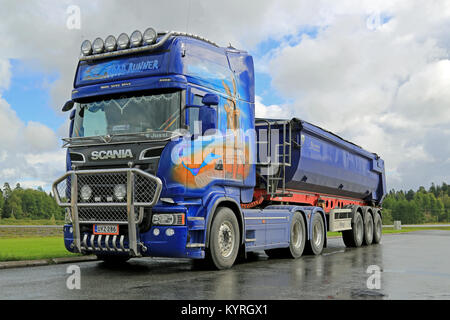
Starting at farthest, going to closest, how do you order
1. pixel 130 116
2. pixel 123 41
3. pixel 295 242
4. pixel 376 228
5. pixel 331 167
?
pixel 376 228 < pixel 331 167 < pixel 295 242 < pixel 123 41 < pixel 130 116

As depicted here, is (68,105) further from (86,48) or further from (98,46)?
(98,46)

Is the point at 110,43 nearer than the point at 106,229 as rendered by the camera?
No

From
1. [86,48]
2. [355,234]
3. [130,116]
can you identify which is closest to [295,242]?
[355,234]

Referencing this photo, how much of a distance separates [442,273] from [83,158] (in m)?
7.20

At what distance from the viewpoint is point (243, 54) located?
11266mm

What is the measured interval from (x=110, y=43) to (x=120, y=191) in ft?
9.96

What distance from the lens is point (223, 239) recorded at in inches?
388

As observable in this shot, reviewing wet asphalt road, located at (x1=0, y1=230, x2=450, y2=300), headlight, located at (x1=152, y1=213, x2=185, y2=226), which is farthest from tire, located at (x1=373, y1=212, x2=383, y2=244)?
headlight, located at (x1=152, y1=213, x2=185, y2=226)

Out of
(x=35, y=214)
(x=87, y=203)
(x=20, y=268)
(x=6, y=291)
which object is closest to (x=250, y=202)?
(x=87, y=203)

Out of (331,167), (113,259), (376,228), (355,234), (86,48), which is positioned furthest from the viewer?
(376,228)

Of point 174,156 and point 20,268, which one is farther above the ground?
point 174,156

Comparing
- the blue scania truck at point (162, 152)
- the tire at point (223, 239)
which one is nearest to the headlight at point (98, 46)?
the blue scania truck at point (162, 152)

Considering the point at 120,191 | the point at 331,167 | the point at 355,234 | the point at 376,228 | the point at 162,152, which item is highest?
the point at 331,167
